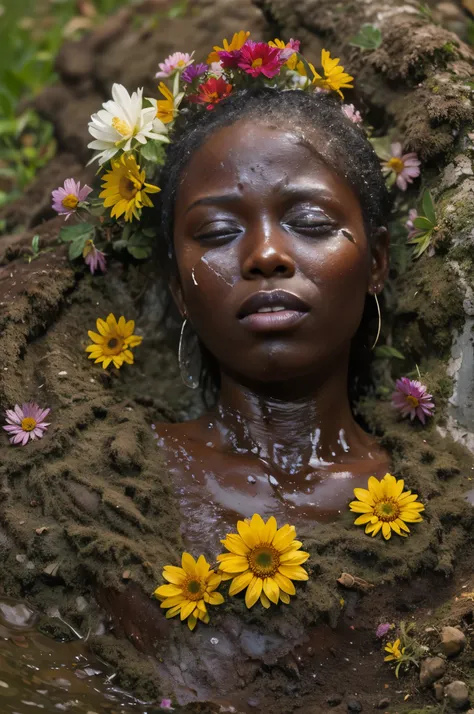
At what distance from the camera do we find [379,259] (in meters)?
3.73

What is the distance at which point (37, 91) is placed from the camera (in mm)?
5996

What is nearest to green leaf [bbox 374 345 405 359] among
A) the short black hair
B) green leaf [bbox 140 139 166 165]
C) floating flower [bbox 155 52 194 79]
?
the short black hair

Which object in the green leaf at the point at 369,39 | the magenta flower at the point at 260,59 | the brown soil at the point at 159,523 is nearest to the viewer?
the brown soil at the point at 159,523

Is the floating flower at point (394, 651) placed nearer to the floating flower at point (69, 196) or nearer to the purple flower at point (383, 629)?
the purple flower at point (383, 629)

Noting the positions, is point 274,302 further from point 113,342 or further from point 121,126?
point 121,126

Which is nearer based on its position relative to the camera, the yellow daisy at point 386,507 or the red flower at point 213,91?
the yellow daisy at point 386,507

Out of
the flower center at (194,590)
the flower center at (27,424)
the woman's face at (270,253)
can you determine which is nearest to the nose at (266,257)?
the woman's face at (270,253)

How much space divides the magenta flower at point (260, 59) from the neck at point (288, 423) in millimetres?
1047

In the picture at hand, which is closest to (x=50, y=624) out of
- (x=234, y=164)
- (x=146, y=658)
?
(x=146, y=658)

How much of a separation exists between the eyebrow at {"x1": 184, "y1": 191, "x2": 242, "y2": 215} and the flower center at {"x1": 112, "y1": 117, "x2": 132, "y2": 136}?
0.36 metres

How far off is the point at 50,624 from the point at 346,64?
2.52 metres

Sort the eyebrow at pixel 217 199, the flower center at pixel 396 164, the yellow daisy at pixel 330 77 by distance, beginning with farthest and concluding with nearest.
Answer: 1. the flower center at pixel 396 164
2. the yellow daisy at pixel 330 77
3. the eyebrow at pixel 217 199

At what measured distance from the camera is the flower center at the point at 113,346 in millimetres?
3736

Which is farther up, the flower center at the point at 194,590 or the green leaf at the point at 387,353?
the green leaf at the point at 387,353
